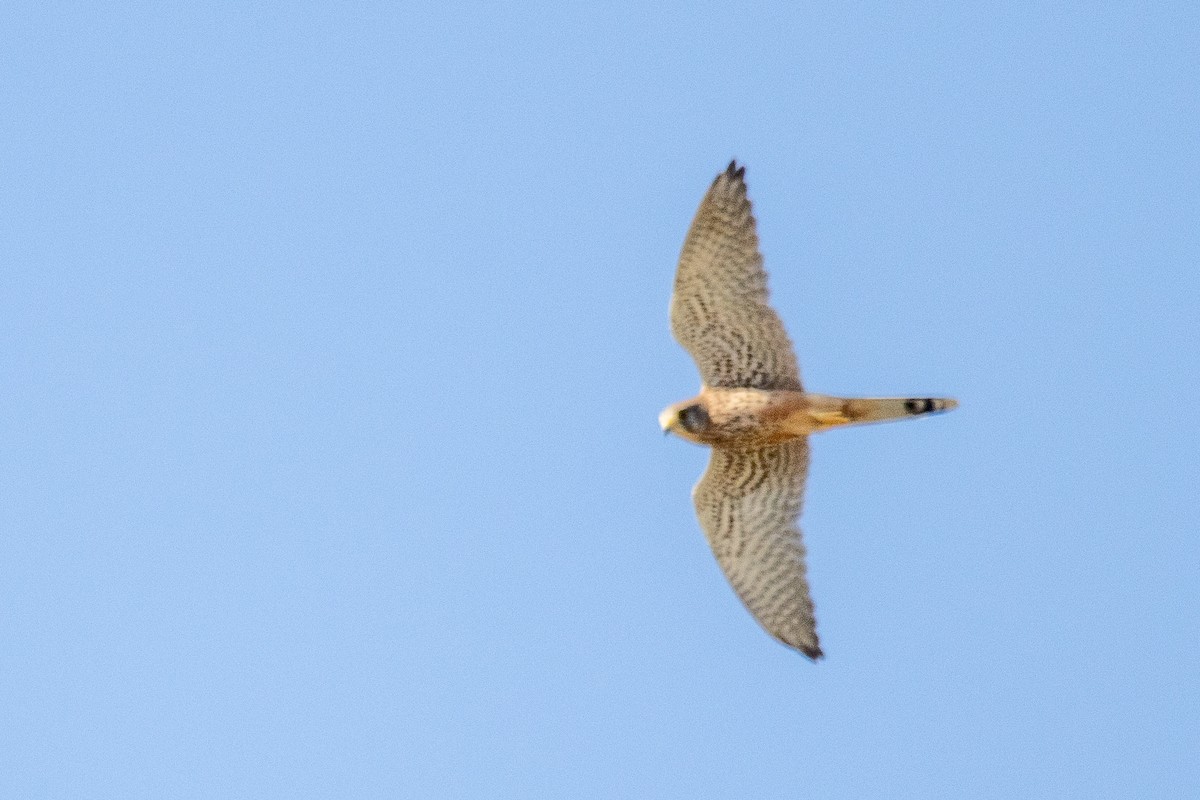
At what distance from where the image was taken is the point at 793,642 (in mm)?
12391

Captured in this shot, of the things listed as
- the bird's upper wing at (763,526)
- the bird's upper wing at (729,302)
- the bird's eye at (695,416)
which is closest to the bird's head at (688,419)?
the bird's eye at (695,416)

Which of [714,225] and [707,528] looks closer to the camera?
[714,225]

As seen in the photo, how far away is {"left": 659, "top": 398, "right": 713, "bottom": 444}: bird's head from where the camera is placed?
1234 centimetres

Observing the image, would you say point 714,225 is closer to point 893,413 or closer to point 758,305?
point 758,305

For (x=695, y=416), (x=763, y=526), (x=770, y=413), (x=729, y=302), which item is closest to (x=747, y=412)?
(x=770, y=413)

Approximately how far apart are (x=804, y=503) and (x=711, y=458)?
67 cm

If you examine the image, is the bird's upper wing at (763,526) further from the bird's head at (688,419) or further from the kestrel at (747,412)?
the bird's head at (688,419)

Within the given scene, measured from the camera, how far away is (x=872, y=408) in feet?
39.7

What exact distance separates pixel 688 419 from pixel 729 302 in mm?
812

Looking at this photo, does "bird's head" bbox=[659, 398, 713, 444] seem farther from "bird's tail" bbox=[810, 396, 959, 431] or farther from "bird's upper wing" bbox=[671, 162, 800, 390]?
"bird's tail" bbox=[810, 396, 959, 431]

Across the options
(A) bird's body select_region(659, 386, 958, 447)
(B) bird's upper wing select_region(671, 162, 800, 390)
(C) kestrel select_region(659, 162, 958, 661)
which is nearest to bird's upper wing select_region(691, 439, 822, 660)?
(C) kestrel select_region(659, 162, 958, 661)

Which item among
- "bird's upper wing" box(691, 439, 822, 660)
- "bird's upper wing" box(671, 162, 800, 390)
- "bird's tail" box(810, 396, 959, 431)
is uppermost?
"bird's upper wing" box(671, 162, 800, 390)

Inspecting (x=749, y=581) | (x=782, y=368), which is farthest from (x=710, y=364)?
(x=749, y=581)

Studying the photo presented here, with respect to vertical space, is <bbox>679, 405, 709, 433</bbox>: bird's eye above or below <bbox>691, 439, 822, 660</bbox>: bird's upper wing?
above
